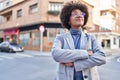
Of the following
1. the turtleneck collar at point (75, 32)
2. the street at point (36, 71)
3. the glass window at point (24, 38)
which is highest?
the turtleneck collar at point (75, 32)

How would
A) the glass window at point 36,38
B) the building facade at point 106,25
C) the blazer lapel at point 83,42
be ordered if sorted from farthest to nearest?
1. the building facade at point 106,25
2. the glass window at point 36,38
3. the blazer lapel at point 83,42

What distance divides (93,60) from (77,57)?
18cm

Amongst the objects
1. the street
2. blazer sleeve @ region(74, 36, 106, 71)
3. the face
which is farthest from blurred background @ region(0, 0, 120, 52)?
blazer sleeve @ region(74, 36, 106, 71)

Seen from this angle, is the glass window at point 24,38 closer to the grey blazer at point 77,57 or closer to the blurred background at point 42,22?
the blurred background at point 42,22

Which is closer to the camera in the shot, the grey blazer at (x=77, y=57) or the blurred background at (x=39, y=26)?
the grey blazer at (x=77, y=57)

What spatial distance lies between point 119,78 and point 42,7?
19.9 m

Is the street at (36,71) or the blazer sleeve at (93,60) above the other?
the blazer sleeve at (93,60)

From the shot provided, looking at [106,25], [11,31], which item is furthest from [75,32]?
[106,25]

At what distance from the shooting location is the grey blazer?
2.33 m

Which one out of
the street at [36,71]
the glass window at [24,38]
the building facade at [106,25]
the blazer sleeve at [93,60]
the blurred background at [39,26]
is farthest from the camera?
the building facade at [106,25]

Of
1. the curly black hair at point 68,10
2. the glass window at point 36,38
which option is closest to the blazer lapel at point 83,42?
the curly black hair at point 68,10

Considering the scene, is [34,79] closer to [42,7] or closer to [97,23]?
[42,7]

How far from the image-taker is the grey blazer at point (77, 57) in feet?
7.66

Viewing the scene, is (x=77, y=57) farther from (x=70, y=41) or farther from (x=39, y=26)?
(x=39, y=26)
